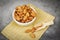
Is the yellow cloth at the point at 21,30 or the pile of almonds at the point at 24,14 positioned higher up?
the pile of almonds at the point at 24,14

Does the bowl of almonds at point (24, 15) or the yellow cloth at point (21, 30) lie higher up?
the bowl of almonds at point (24, 15)

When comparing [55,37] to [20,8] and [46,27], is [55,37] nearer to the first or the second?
[46,27]

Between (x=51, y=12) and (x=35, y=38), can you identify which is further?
(x=51, y=12)

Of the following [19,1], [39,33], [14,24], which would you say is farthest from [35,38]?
[19,1]

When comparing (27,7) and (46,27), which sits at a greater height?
(27,7)
